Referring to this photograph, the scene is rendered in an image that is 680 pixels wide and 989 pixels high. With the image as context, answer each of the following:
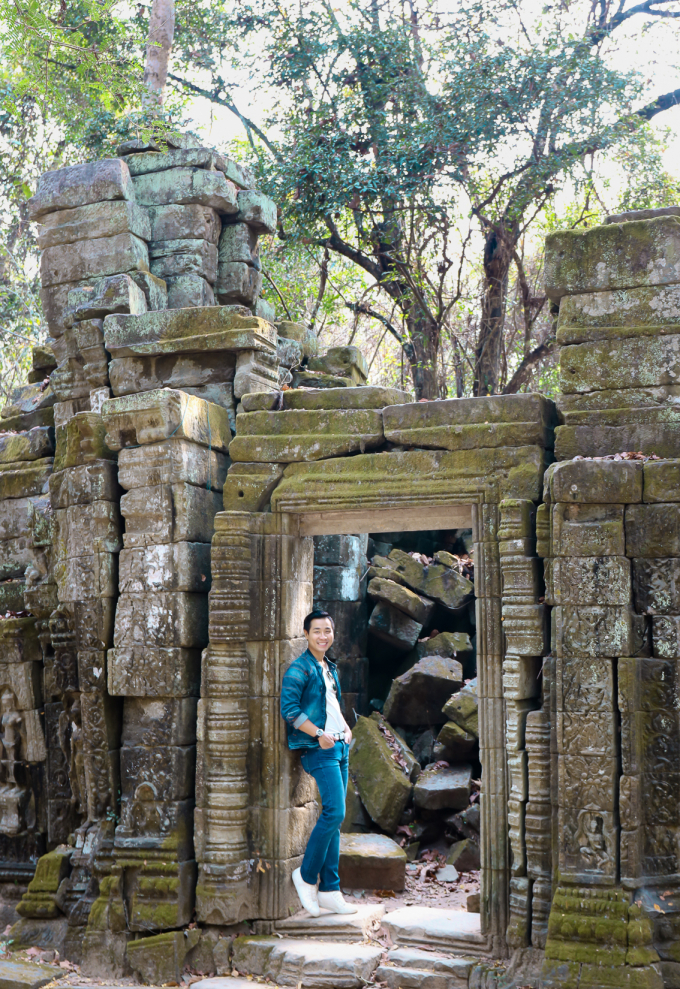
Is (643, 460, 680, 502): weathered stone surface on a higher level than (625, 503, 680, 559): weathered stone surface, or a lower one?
higher

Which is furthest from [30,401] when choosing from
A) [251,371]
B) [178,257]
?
[251,371]

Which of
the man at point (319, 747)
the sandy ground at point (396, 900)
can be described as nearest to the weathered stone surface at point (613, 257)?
the man at point (319, 747)

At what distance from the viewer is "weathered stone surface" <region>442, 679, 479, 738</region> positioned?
7945 mm

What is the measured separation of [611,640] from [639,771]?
71 cm

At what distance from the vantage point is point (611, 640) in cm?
515

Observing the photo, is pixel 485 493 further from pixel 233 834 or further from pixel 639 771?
pixel 233 834

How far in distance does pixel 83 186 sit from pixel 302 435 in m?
3.19

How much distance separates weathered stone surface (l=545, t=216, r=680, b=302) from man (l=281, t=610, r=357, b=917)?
2.61 meters

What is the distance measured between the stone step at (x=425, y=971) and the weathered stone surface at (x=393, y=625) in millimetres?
3694

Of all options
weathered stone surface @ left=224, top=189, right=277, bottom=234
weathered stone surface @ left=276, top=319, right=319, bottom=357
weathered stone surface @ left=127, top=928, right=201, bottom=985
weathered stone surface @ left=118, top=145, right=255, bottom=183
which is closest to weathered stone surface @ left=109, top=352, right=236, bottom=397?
weathered stone surface @ left=276, top=319, right=319, bottom=357

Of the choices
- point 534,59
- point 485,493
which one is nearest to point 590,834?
point 485,493

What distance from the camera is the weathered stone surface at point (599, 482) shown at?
206 inches

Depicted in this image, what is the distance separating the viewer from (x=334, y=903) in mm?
6105

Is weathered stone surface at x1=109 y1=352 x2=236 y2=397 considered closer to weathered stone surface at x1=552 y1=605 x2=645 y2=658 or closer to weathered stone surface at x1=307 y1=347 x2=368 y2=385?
weathered stone surface at x1=307 y1=347 x2=368 y2=385
